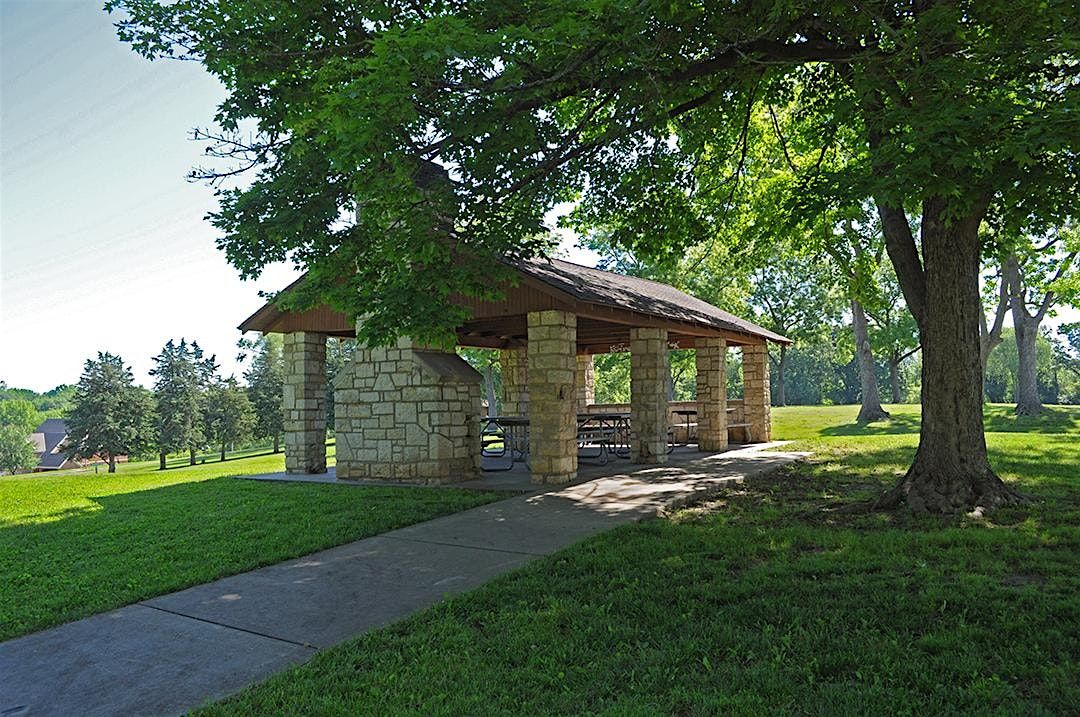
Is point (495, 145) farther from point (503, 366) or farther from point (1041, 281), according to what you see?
point (1041, 281)

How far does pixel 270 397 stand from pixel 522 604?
37.1m

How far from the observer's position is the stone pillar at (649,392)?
1280cm

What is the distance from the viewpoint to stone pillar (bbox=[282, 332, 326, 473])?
1345 centimetres

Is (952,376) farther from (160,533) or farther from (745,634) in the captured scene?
(160,533)

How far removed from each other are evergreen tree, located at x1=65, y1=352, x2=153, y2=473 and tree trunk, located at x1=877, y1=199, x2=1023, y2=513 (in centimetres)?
3525

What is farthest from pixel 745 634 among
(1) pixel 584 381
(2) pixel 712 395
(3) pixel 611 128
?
(1) pixel 584 381

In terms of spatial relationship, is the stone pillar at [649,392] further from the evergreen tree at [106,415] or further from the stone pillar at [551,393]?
the evergreen tree at [106,415]

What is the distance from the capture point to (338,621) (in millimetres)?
4504

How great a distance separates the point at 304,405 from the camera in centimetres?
1344

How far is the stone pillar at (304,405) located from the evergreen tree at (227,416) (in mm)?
25067

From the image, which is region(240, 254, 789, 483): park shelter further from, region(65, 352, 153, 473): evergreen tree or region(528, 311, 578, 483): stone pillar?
region(65, 352, 153, 473): evergreen tree

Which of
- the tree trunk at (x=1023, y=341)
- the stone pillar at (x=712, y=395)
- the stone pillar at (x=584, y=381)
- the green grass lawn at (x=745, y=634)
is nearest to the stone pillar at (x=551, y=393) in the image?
the green grass lawn at (x=745, y=634)

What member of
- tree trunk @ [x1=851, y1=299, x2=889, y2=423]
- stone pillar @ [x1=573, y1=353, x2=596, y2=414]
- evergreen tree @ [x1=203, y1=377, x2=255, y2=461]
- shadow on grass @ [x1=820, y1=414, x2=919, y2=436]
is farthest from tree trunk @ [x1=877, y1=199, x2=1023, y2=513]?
evergreen tree @ [x1=203, y1=377, x2=255, y2=461]

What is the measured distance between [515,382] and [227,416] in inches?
942
